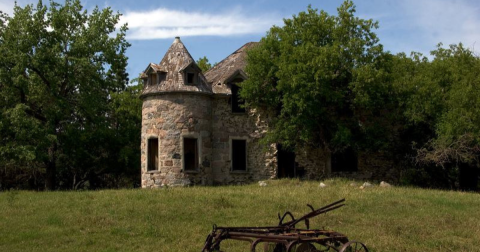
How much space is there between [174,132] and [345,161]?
8635 millimetres

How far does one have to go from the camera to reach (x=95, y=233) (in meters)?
15.5

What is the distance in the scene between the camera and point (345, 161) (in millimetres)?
29281

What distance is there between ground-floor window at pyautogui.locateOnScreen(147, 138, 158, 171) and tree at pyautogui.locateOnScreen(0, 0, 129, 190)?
4772 mm

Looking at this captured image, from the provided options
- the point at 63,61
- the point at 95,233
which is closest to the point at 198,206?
the point at 95,233

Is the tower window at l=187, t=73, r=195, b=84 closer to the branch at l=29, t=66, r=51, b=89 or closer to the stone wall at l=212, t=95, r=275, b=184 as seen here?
the stone wall at l=212, t=95, r=275, b=184

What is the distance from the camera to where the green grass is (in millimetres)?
14438

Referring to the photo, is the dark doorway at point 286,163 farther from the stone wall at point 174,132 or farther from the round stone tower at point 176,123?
the stone wall at point 174,132

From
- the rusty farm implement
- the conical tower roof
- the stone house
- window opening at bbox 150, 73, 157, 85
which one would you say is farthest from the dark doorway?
the rusty farm implement

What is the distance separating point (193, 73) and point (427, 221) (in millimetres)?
14374

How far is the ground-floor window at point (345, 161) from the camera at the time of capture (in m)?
29.2

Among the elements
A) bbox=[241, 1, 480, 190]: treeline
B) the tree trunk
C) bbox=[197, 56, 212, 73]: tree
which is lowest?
the tree trunk

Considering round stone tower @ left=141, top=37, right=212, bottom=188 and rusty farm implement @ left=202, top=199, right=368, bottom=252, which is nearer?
rusty farm implement @ left=202, top=199, right=368, bottom=252

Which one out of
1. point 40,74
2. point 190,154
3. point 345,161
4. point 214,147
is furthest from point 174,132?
point 345,161

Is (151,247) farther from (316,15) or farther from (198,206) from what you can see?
(316,15)
